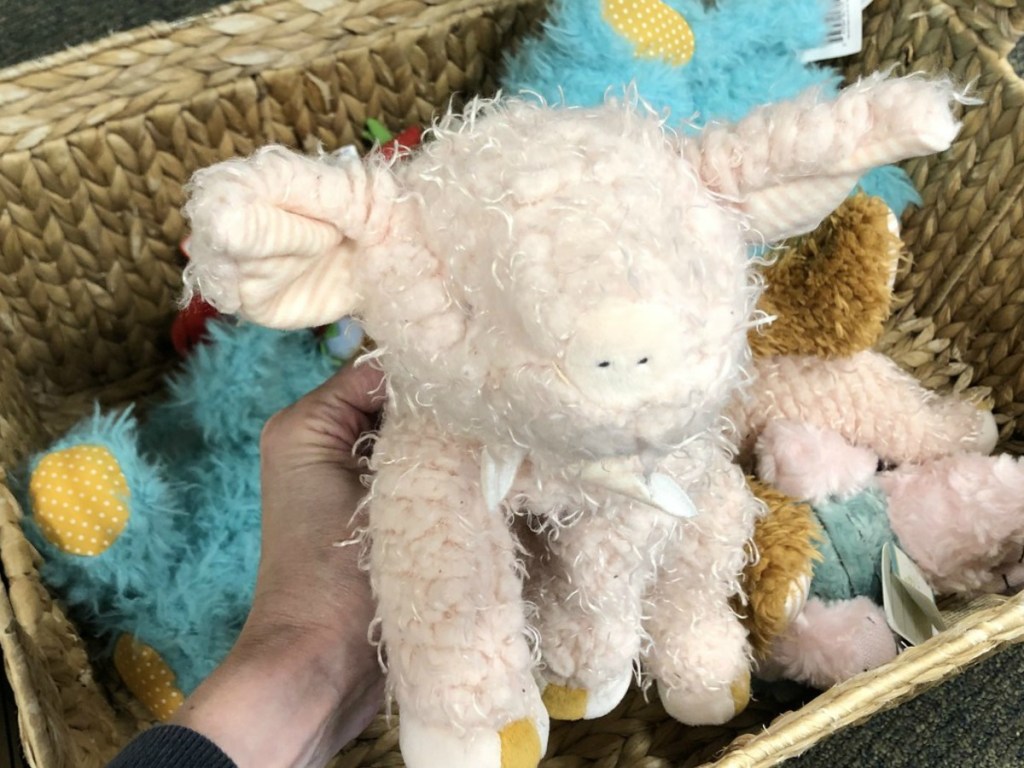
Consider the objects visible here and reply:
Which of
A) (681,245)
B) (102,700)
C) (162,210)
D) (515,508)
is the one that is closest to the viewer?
(681,245)

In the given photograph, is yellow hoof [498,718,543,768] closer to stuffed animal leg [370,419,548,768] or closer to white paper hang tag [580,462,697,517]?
stuffed animal leg [370,419,548,768]

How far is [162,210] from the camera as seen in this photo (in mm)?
842

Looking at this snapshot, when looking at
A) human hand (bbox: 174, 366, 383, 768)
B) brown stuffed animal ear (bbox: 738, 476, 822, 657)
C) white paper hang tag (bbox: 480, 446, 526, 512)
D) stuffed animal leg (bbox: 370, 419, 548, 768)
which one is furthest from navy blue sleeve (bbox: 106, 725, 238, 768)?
brown stuffed animal ear (bbox: 738, 476, 822, 657)

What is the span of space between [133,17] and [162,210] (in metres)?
0.60

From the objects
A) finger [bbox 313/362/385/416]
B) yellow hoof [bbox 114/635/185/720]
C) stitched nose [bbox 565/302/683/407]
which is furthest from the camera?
yellow hoof [bbox 114/635/185/720]

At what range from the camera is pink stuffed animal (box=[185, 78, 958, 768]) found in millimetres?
316

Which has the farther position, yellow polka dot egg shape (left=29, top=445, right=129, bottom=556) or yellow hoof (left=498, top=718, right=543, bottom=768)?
yellow polka dot egg shape (left=29, top=445, right=129, bottom=556)

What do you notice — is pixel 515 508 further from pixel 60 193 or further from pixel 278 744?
pixel 60 193

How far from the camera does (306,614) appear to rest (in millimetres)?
562

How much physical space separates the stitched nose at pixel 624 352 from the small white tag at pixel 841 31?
66 cm

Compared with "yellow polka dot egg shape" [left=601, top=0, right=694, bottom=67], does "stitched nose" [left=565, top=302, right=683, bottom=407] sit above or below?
above

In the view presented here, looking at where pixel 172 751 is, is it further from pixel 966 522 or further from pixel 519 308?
pixel 966 522

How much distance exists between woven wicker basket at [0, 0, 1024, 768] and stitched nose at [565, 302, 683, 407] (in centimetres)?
45

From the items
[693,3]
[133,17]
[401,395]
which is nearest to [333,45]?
[693,3]
